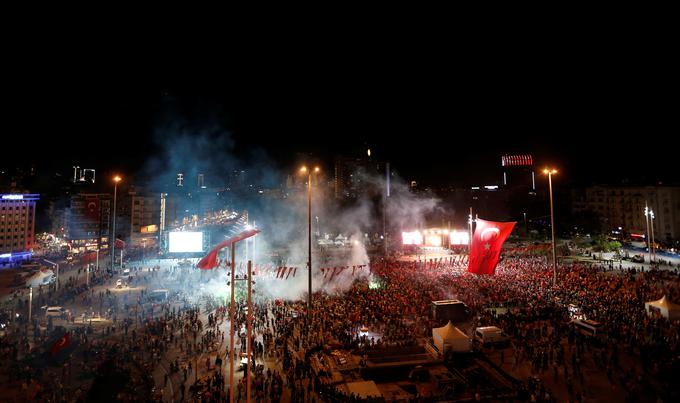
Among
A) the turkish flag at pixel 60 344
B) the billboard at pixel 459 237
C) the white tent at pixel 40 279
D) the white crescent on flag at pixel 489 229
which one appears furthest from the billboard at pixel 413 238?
the white tent at pixel 40 279

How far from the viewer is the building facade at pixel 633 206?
58000 mm

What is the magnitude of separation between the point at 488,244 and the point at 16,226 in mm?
71758

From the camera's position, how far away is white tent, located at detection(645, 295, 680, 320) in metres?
17.8

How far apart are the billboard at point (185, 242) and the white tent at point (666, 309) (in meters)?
29.9

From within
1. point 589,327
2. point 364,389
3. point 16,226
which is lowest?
point 364,389

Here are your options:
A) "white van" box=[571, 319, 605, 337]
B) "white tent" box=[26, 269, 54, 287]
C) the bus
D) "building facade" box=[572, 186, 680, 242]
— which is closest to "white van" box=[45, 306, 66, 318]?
the bus

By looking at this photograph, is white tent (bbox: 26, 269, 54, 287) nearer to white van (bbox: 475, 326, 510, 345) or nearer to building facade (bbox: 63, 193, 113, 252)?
white van (bbox: 475, 326, 510, 345)

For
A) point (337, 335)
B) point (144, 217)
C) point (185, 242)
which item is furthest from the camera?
point (144, 217)

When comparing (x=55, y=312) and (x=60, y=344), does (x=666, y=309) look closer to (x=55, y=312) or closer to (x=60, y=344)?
(x=60, y=344)

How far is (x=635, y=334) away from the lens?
16.4 m

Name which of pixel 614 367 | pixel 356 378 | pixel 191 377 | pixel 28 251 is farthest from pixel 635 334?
pixel 28 251

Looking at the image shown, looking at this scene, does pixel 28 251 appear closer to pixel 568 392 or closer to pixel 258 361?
pixel 258 361

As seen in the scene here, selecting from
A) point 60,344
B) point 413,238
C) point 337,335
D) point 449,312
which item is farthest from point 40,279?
point 449,312

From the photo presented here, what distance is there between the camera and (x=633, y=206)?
64.9 m
